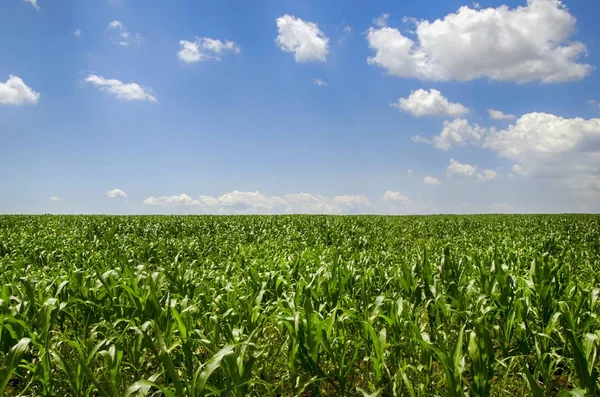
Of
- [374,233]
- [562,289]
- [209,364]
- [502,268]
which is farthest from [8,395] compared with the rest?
[374,233]

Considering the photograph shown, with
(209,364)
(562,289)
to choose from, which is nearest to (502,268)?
(562,289)

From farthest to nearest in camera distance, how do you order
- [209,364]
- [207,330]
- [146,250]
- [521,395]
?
[146,250], [207,330], [521,395], [209,364]

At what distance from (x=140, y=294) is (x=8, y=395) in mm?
1417

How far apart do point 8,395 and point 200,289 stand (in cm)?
266

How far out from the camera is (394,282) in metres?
6.35

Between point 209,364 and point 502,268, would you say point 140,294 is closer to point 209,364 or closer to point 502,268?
point 209,364

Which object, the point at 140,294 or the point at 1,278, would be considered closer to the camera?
the point at 140,294

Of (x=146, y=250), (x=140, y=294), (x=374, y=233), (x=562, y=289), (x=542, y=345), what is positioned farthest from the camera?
(x=374, y=233)

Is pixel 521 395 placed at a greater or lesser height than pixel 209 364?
lesser

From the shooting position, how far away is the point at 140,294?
4.80m

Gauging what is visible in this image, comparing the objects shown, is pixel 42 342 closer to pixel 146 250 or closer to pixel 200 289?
pixel 200 289

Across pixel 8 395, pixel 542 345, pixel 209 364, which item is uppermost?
pixel 209 364

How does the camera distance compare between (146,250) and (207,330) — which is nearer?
(207,330)

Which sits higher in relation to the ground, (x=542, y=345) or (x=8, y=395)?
(x=542, y=345)
